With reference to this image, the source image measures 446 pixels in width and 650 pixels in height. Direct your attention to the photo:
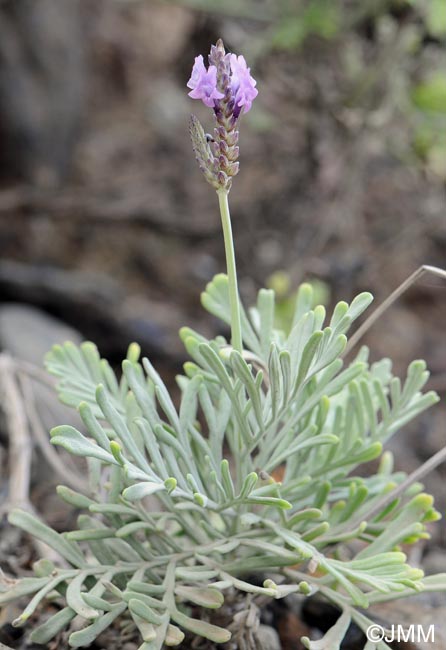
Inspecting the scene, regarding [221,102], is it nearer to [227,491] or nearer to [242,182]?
[227,491]

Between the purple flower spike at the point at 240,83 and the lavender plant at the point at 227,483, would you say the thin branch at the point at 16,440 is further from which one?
the purple flower spike at the point at 240,83

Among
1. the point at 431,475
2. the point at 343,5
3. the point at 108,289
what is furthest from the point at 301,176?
the point at 431,475

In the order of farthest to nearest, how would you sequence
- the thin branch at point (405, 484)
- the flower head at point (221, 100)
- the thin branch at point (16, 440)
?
1. the thin branch at point (16, 440)
2. the thin branch at point (405, 484)
3. the flower head at point (221, 100)

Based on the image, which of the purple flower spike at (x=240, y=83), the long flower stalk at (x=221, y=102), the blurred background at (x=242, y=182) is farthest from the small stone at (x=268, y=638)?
the blurred background at (x=242, y=182)

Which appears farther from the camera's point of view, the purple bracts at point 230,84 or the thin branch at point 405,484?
the thin branch at point 405,484

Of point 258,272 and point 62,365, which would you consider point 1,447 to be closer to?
point 62,365

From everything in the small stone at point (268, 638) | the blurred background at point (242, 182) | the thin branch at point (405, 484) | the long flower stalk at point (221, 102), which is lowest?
the small stone at point (268, 638)

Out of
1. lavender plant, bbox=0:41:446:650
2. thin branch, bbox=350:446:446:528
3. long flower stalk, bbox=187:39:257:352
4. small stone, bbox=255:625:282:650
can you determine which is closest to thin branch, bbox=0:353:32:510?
lavender plant, bbox=0:41:446:650
